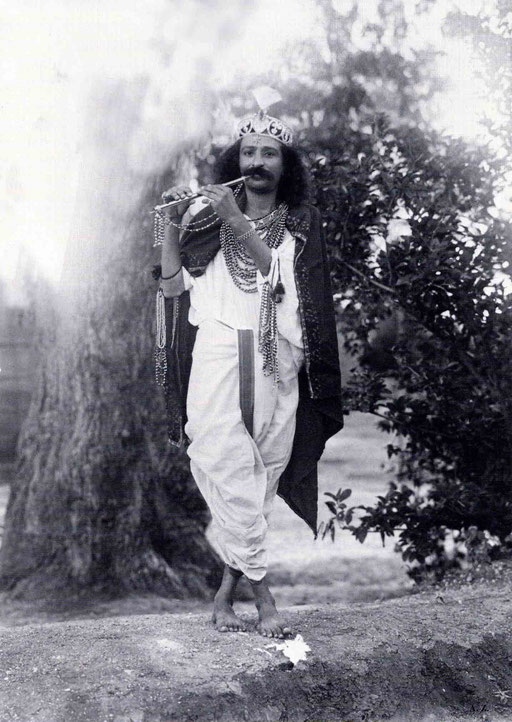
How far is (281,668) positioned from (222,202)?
1.85m

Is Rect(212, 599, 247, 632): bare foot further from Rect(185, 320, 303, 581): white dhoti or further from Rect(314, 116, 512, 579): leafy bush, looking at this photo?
Rect(314, 116, 512, 579): leafy bush

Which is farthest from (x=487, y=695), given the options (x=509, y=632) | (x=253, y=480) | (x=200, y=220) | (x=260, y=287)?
(x=200, y=220)

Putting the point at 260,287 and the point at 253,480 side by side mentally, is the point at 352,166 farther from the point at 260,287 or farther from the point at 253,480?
the point at 253,480

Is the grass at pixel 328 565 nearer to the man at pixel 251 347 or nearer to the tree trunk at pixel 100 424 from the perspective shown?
the tree trunk at pixel 100 424

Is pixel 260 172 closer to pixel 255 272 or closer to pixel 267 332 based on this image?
pixel 255 272

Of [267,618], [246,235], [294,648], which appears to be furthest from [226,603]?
[246,235]

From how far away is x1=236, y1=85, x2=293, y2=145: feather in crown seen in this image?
3.85 m

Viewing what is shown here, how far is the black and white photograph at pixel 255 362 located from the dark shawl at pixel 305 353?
10 millimetres

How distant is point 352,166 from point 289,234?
135cm

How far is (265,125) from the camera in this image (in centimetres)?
385

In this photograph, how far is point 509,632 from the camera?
402 centimetres

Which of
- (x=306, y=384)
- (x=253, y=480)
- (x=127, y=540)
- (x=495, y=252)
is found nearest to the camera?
(x=253, y=480)

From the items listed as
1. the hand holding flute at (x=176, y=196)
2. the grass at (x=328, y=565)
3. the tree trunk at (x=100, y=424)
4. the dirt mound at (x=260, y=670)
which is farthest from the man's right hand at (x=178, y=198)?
the grass at (x=328, y=565)

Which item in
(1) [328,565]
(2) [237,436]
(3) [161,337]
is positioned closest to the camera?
(2) [237,436]
